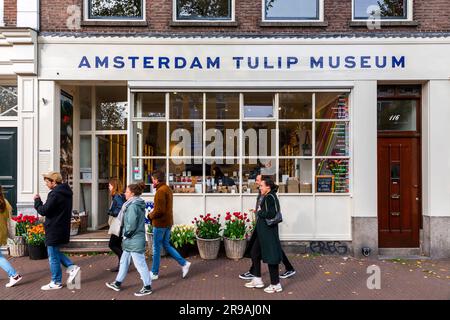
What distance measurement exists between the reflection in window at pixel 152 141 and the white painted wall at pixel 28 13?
312 centimetres

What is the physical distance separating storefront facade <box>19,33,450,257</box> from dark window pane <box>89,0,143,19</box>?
0.68m

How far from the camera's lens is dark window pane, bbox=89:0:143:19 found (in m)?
8.55

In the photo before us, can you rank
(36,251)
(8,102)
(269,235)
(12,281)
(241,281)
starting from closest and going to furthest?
(269,235) < (12,281) < (241,281) < (36,251) < (8,102)

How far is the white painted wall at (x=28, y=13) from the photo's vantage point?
8227 mm

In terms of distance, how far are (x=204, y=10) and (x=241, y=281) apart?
601cm

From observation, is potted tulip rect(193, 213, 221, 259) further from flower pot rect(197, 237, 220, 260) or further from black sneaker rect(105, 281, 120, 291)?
black sneaker rect(105, 281, 120, 291)

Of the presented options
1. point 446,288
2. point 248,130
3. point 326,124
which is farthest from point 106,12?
point 446,288

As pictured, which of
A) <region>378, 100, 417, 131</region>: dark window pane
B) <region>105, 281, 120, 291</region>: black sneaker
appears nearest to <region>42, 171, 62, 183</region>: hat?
<region>105, 281, 120, 291</region>: black sneaker

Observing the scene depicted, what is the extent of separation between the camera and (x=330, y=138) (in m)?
8.59

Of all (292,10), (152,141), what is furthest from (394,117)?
(152,141)

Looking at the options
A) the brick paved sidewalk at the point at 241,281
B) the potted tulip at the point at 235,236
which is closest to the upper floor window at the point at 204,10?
the potted tulip at the point at 235,236

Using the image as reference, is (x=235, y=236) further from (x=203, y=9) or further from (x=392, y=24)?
(x=392, y=24)

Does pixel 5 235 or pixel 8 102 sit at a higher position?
pixel 8 102
